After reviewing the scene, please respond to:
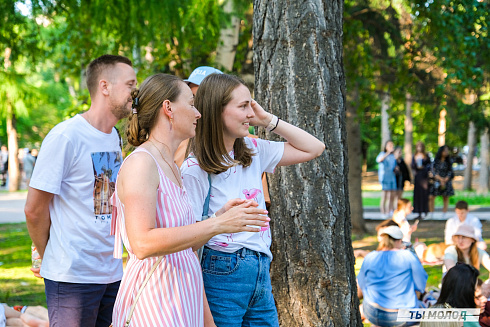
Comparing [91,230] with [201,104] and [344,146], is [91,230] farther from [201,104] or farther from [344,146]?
[344,146]

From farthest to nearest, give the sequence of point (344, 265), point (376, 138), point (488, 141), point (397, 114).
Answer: point (376, 138), point (397, 114), point (488, 141), point (344, 265)

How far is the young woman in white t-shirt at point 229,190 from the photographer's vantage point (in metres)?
2.69

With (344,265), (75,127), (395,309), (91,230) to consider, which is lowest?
(395,309)

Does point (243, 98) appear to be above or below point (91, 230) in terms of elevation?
above

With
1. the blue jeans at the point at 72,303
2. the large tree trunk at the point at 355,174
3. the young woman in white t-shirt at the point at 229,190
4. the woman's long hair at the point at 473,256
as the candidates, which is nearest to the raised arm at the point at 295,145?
the young woman in white t-shirt at the point at 229,190

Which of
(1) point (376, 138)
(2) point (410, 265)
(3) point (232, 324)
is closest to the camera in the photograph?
(3) point (232, 324)

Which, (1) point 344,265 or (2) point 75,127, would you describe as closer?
(2) point 75,127

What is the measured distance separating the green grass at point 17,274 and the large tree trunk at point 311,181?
4.10 meters

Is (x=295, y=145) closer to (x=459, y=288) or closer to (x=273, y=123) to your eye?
(x=273, y=123)

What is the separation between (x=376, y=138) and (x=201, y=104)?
4648 cm

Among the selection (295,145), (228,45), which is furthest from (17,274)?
(295,145)

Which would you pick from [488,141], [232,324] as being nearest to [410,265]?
[232,324]

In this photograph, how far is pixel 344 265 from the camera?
3947 mm

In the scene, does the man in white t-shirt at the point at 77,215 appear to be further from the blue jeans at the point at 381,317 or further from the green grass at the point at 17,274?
the green grass at the point at 17,274
